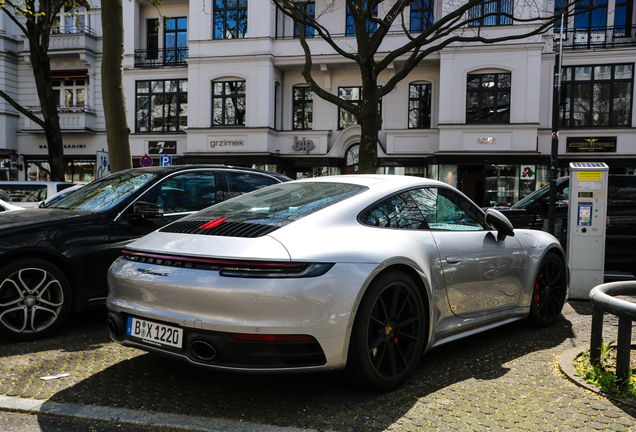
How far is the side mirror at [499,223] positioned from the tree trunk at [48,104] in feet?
55.6

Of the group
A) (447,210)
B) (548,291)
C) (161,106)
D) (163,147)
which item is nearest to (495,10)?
(161,106)

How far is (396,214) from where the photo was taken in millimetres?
3969

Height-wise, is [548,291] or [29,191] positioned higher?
[29,191]

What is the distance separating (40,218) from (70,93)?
26974 mm

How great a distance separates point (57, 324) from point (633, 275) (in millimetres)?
7721

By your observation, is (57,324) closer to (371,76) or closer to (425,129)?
(371,76)

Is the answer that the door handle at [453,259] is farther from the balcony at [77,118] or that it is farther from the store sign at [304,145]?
the balcony at [77,118]

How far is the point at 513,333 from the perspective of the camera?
17.2 feet

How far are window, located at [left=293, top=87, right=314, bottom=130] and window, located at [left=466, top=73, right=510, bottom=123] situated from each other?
6870 mm

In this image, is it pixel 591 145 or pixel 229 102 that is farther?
pixel 229 102

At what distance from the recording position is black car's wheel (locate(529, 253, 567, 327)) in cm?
526

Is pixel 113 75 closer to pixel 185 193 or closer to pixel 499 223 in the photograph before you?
pixel 185 193

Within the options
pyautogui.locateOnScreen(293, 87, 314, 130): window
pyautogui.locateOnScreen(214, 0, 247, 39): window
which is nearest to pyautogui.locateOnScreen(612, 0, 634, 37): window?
pyautogui.locateOnScreen(293, 87, 314, 130): window

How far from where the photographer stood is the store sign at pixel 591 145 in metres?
22.5
